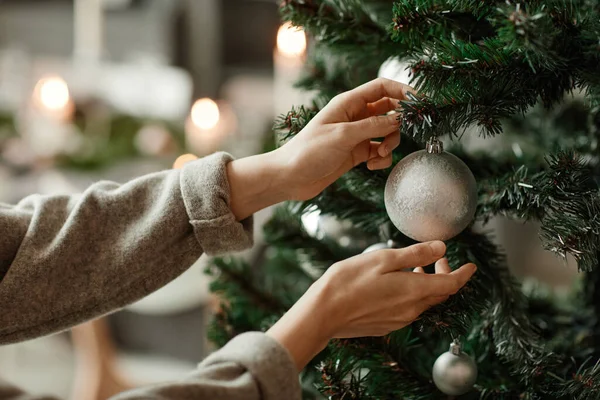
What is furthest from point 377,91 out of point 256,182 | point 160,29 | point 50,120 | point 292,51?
point 160,29

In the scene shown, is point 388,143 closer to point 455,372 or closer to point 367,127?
point 367,127

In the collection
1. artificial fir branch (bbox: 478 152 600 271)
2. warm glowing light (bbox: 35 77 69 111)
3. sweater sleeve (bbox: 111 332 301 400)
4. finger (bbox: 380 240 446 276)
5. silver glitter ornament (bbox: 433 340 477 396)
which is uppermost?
artificial fir branch (bbox: 478 152 600 271)

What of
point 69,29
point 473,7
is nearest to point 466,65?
point 473,7

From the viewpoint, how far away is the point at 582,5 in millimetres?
499

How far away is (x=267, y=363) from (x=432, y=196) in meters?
0.17

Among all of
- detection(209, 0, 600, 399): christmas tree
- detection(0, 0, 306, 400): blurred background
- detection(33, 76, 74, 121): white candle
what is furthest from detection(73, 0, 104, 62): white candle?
detection(209, 0, 600, 399): christmas tree

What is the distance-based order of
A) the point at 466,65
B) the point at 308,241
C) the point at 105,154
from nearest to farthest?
the point at 466,65 < the point at 308,241 < the point at 105,154

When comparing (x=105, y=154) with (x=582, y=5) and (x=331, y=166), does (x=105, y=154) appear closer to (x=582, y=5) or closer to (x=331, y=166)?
(x=331, y=166)

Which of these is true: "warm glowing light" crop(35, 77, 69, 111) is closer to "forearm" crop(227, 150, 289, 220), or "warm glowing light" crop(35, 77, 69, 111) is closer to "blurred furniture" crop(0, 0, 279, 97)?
"blurred furniture" crop(0, 0, 279, 97)

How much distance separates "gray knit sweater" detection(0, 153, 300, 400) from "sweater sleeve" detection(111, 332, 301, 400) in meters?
0.15

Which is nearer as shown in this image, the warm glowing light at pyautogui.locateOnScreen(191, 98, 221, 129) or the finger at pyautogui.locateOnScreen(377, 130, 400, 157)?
the finger at pyautogui.locateOnScreen(377, 130, 400, 157)

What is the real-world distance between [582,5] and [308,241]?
0.39 m

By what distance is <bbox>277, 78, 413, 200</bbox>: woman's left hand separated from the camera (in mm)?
533

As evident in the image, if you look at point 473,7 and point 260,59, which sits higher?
point 473,7
